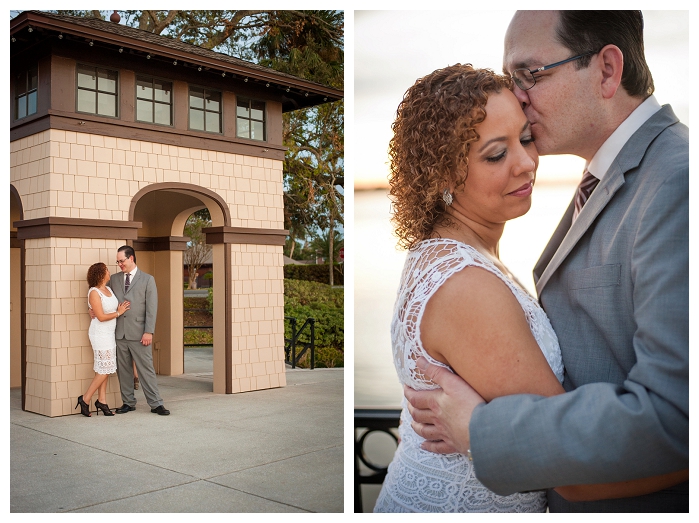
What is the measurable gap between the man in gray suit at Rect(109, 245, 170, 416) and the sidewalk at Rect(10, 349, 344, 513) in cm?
18

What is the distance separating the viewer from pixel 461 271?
1824 mm

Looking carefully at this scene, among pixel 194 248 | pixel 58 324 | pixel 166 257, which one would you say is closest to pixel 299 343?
pixel 166 257

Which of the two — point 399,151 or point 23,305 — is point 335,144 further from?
point 399,151

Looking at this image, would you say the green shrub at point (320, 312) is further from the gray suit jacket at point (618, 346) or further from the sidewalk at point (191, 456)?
the gray suit jacket at point (618, 346)

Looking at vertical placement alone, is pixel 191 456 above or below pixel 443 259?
below

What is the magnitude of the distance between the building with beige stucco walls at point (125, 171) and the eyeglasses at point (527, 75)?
12.0ft

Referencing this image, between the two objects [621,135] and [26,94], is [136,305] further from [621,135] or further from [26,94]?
[621,135]

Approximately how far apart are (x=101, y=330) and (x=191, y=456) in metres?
1.58

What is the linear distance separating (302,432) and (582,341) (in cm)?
319

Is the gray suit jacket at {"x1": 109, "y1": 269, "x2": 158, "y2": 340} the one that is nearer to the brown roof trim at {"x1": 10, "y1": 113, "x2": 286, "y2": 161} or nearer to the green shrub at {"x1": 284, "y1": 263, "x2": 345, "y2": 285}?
the brown roof trim at {"x1": 10, "y1": 113, "x2": 286, "y2": 161}

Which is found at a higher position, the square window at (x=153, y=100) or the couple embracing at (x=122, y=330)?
the square window at (x=153, y=100)

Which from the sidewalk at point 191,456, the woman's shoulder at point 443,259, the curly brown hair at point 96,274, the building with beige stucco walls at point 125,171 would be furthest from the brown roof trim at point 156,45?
the woman's shoulder at point 443,259

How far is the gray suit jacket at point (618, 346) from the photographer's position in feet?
5.28

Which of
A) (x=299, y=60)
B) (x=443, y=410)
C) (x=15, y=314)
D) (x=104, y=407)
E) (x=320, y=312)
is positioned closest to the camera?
(x=443, y=410)
